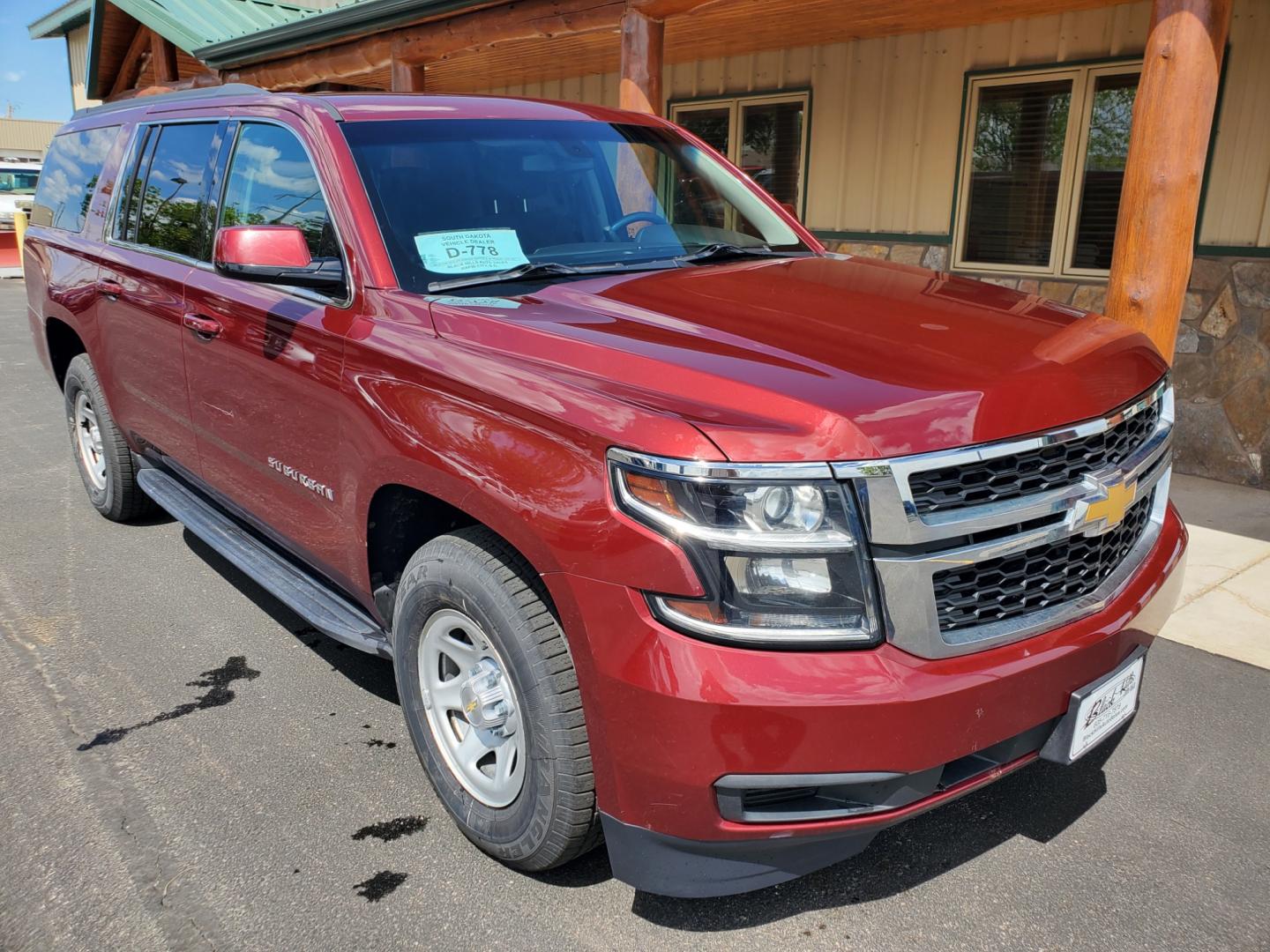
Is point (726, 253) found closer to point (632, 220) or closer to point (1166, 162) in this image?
point (632, 220)

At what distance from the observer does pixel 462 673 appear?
266 cm

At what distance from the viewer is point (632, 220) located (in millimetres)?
3441

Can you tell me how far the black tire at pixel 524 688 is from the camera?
2225 millimetres

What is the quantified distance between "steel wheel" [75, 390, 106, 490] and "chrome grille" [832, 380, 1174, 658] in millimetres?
4539

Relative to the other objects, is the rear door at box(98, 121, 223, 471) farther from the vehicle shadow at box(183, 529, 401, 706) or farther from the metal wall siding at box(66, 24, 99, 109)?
the metal wall siding at box(66, 24, 99, 109)

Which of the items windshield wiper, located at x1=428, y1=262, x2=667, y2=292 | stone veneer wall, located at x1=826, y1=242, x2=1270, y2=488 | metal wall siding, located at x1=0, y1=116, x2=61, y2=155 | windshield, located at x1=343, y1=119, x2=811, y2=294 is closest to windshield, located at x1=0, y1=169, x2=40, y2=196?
windshield, located at x1=343, y1=119, x2=811, y2=294

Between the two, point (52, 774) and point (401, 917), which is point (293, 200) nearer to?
point (52, 774)

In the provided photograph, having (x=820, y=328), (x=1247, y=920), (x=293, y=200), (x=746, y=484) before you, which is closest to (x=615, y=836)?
(x=746, y=484)

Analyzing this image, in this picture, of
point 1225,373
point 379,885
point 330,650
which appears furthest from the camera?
point 1225,373

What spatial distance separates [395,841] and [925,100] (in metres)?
7.15

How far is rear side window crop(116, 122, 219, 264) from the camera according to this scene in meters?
3.77

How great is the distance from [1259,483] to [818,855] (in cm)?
564

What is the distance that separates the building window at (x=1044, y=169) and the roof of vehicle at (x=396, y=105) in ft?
14.8

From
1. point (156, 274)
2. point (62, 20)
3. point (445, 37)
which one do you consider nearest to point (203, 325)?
point (156, 274)
